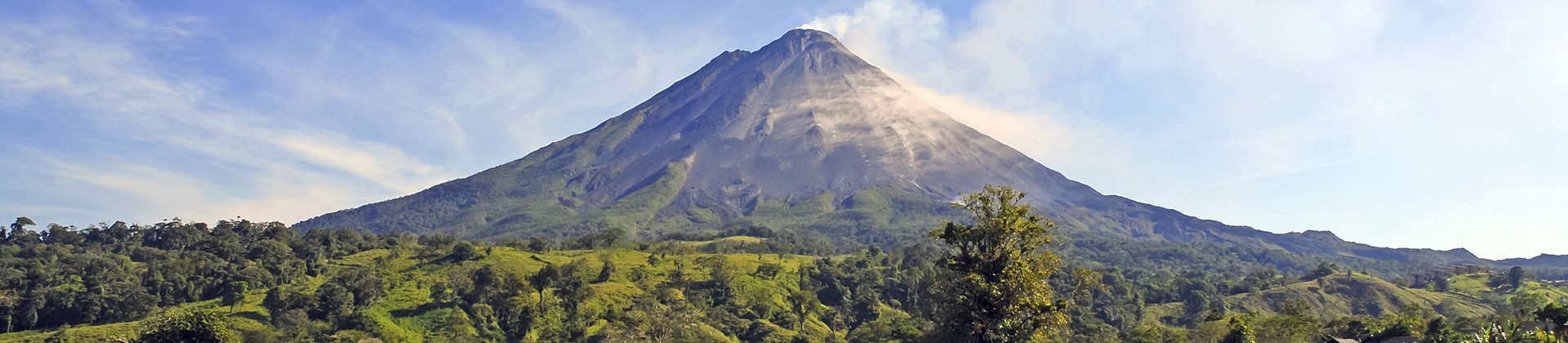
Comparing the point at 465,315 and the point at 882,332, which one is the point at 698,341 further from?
the point at 465,315

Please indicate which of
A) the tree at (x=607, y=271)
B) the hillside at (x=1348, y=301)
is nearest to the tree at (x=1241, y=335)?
the tree at (x=607, y=271)

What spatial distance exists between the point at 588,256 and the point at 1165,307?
256 ft

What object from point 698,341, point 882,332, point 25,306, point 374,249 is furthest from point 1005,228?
point 374,249

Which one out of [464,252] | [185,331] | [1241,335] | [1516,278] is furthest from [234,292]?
[1516,278]

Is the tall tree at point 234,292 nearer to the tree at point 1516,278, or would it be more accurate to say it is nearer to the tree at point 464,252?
the tree at point 464,252

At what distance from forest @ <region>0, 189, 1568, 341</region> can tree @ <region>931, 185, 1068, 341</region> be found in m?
0.05

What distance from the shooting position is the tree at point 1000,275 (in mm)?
24359

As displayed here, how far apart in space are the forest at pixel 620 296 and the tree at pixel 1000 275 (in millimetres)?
47

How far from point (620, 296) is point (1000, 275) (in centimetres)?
7253

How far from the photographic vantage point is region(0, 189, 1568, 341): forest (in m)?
25.5

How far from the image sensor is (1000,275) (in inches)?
964

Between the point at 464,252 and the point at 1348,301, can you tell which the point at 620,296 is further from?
the point at 1348,301

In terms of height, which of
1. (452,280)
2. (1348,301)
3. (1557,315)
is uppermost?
(1557,315)

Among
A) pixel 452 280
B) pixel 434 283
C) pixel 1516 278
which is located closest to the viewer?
pixel 434 283
